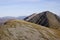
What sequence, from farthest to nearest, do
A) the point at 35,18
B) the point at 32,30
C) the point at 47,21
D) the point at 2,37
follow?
the point at 35,18 < the point at 47,21 < the point at 32,30 < the point at 2,37

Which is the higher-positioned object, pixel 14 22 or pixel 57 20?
pixel 14 22

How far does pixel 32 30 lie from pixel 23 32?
1.22 metres

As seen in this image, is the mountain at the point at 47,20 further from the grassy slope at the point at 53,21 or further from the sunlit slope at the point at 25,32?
the sunlit slope at the point at 25,32

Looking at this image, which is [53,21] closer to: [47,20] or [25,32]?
[47,20]

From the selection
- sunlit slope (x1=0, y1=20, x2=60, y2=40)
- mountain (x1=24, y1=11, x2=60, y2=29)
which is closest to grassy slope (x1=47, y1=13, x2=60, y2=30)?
mountain (x1=24, y1=11, x2=60, y2=29)

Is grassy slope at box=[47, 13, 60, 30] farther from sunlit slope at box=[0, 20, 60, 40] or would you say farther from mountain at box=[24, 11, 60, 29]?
sunlit slope at box=[0, 20, 60, 40]

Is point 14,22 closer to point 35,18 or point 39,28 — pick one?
point 39,28

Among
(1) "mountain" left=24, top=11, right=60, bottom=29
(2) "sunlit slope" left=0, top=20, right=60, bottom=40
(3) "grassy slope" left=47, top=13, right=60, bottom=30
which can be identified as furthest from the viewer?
(1) "mountain" left=24, top=11, right=60, bottom=29

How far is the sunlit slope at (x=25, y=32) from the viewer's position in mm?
18281

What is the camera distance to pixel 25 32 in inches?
741

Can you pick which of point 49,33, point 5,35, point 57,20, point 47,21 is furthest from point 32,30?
point 57,20

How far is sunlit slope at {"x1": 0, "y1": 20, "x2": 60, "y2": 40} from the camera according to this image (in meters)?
18.3

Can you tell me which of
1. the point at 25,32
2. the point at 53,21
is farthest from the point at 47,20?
the point at 25,32

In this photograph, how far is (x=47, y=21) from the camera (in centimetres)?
2925
